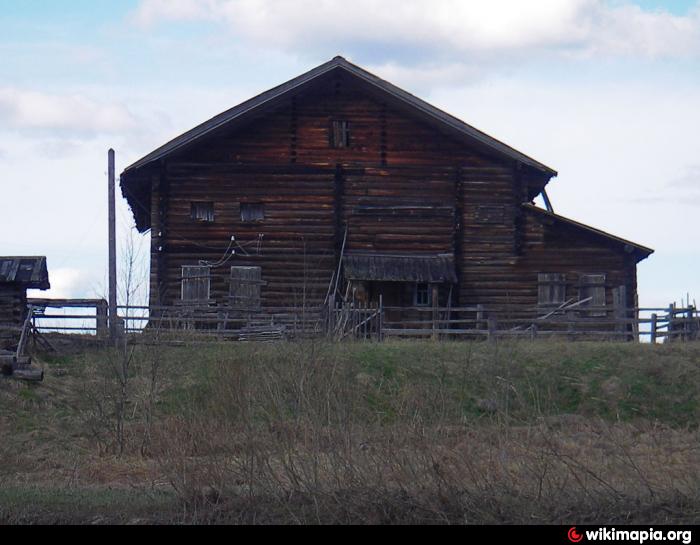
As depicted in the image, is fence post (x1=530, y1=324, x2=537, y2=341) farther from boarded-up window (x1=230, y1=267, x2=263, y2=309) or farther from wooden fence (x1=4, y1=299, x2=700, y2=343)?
boarded-up window (x1=230, y1=267, x2=263, y2=309)

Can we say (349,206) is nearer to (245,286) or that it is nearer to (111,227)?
(245,286)

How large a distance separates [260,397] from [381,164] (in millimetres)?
18846

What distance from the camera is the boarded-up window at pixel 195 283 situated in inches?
1320

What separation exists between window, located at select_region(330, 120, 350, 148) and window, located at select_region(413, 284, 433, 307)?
486 cm

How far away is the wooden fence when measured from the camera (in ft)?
94.8

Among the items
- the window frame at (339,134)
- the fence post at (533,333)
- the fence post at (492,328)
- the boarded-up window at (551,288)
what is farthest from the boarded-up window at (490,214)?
the fence post at (492,328)

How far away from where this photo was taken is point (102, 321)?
1140 inches

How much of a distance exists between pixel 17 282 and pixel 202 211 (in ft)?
23.1

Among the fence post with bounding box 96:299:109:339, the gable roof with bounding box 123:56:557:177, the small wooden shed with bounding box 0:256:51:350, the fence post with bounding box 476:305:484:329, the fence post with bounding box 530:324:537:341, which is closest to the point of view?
the small wooden shed with bounding box 0:256:51:350

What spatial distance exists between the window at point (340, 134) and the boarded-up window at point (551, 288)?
7147 millimetres

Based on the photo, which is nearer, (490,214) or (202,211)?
(202,211)

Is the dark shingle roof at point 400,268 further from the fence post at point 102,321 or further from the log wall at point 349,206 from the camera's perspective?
the fence post at point 102,321
